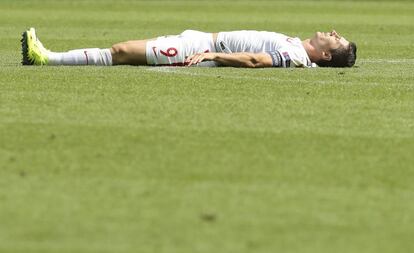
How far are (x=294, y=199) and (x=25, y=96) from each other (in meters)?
3.76

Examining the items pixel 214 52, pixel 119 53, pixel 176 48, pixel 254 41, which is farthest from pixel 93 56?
pixel 254 41

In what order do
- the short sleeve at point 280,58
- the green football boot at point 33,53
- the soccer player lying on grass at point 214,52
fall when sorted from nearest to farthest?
the green football boot at point 33,53
the soccer player lying on grass at point 214,52
the short sleeve at point 280,58

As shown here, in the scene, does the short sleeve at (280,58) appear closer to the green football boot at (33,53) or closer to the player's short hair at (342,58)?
the player's short hair at (342,58)

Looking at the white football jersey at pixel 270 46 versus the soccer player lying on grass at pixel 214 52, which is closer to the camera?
the soccer player lying on grass at pixel 214 52

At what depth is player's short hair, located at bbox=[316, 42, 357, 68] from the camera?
1218 cm

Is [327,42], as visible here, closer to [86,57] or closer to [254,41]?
[254,41]

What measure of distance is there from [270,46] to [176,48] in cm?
89

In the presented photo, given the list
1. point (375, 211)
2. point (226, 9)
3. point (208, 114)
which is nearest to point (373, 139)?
point (208, 114)

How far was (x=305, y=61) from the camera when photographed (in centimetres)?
1212

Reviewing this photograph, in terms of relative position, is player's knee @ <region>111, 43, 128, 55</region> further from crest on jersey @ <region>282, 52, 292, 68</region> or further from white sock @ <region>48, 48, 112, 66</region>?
crest on jersey @ <region>282, 52, 292, 68</region>

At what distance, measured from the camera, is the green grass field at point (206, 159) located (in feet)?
18.7

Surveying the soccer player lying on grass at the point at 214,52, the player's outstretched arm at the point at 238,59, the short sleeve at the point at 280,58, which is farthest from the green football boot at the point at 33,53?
the short sleeve at the point at 280,58

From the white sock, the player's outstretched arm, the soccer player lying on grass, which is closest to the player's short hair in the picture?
the soccer player lying on grass

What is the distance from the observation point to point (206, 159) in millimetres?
7297
